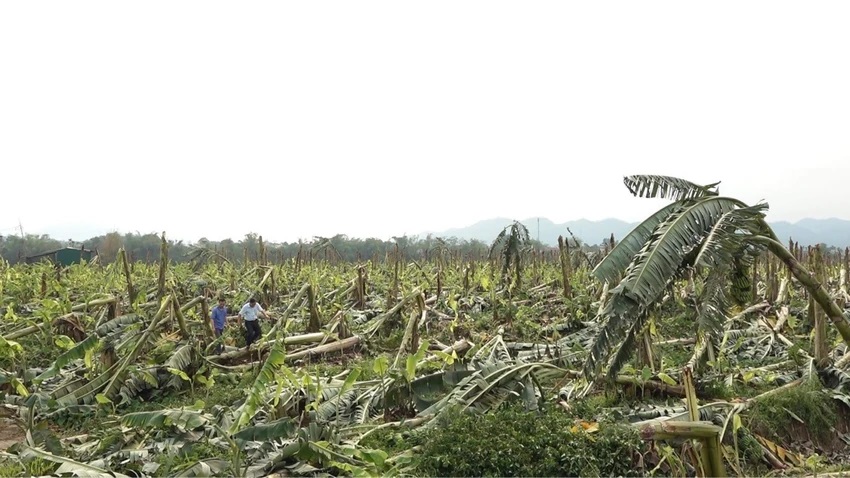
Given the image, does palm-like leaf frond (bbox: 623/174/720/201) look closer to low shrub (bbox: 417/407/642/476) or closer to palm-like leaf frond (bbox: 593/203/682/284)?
palm-like leaf frond (bbox: 593/203/682/284)

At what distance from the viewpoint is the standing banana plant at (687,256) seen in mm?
4527

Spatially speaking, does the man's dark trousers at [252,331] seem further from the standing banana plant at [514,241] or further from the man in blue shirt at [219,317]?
the standing banana plant at [514,241]

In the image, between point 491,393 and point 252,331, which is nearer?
point 491,393

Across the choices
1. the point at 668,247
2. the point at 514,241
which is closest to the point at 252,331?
the point at 514,241

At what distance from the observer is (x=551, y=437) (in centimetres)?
509

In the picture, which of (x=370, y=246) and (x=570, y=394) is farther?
(x=370, y=246)

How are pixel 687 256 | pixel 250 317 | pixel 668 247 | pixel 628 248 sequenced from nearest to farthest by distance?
pixel 668 247 < pixel 687 256 < pixel 628 248 < pixel 250 317

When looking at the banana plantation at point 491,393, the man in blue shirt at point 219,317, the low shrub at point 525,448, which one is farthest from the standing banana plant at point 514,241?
the low shrub at point 525,448

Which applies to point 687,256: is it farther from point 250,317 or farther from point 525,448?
point 250,317

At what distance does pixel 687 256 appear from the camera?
492cm

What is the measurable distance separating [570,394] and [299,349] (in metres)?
5.05

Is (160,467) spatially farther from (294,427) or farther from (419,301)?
(419,301)

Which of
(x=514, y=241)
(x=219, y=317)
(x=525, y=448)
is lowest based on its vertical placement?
(x=525, y=448)

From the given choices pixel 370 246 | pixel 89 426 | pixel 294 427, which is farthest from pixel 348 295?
pixel 370 246
